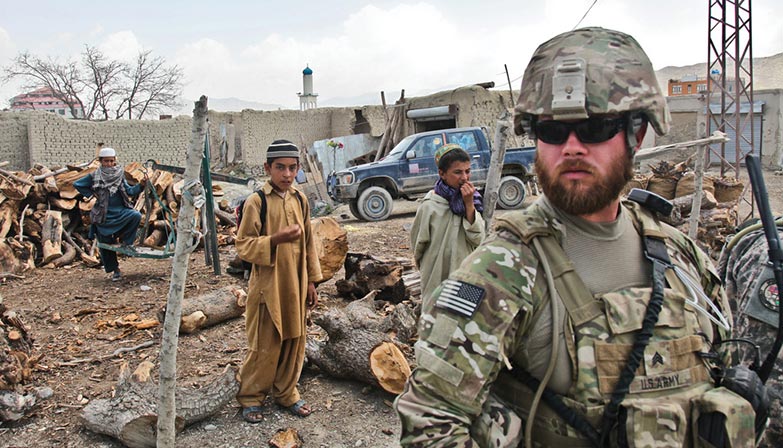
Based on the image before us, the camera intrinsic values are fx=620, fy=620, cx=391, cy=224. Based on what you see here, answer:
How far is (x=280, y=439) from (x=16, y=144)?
17542mm

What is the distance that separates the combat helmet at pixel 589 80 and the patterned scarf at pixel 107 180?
7236 mm

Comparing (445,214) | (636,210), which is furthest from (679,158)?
(636,210)

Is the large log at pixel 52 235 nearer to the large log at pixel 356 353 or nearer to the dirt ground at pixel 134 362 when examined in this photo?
the dirt ground at pixel 134 362

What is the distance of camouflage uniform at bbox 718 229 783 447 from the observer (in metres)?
1.94

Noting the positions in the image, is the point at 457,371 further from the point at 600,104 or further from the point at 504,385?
the point at 600,104

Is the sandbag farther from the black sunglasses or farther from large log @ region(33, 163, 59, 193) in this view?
large log @ region(33, 163, 59, 193)

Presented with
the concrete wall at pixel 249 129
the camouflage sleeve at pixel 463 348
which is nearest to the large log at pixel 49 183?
the concrete wall at pixel 249 129

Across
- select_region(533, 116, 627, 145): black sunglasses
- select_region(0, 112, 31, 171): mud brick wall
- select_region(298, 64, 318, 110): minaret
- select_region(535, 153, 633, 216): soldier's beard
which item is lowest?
select_region(535, 153, 633, 216): soldier's beard

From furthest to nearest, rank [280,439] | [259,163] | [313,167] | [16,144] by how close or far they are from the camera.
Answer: [259,163] → [16,144] → [313,167] → [280,439]

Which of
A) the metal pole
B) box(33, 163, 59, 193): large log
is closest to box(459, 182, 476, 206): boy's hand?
the metal pole

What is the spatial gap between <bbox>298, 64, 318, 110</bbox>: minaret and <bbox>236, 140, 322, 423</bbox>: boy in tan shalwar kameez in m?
32.8

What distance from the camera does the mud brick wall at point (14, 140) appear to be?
17.5 m

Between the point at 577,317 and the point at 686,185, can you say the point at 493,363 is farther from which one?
the point at 686,185

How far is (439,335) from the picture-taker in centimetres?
126
